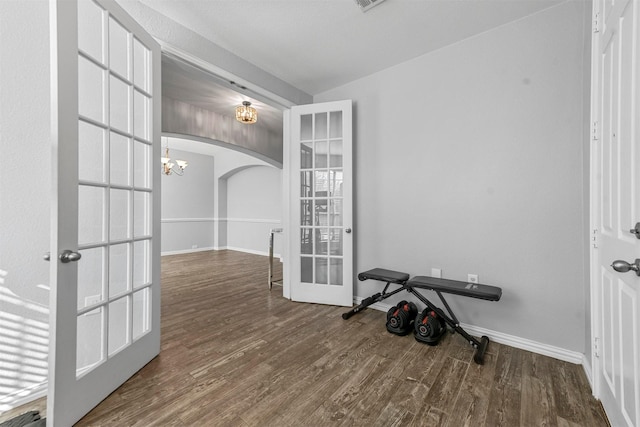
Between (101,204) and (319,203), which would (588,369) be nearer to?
(319,203)

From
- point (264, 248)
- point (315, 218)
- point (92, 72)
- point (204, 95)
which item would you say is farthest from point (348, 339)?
point (264, 248)

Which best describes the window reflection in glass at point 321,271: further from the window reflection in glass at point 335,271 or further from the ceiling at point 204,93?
the ceiling at point 204,93

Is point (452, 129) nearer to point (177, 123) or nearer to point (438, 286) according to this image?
point (438, 286)

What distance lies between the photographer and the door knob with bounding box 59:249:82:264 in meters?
1.31

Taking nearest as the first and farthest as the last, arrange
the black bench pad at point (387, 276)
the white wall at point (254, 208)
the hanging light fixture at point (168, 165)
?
the black bench pad at point (387, 276) < the hanging light fixture at point (168, 165) < the white wall at point (254, 208)

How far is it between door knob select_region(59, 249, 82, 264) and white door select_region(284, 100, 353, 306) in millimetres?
2203

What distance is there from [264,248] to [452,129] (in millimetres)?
5741

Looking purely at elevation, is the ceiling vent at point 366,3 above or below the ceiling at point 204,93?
below

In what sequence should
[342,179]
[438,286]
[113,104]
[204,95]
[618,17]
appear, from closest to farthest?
1. [618,17]
2. [113,104]
3. [438,286]
4. [342,179]
5. [204,95]

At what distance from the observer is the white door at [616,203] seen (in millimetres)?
1049

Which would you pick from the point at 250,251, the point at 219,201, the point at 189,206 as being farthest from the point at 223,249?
the point at 189,206

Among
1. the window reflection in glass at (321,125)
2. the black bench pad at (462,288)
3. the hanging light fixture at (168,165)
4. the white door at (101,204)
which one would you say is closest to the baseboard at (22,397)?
the white door at (101,204)

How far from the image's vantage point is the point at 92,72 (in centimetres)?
152

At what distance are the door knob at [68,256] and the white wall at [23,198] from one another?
0.54 metres
